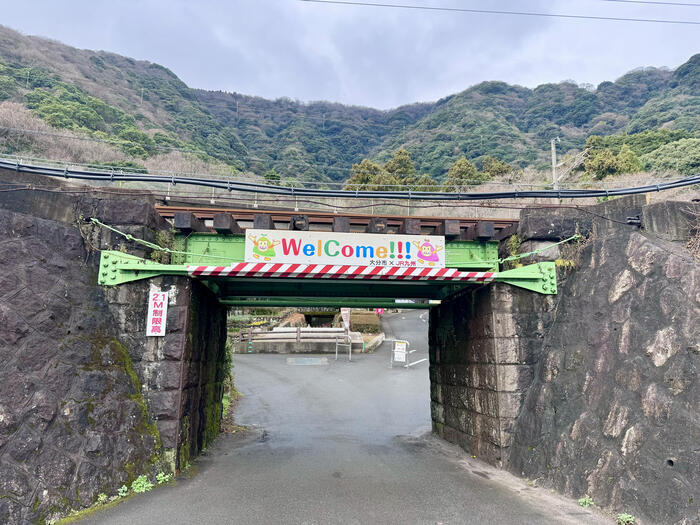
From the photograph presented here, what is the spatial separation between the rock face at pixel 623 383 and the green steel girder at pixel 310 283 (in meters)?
0.66

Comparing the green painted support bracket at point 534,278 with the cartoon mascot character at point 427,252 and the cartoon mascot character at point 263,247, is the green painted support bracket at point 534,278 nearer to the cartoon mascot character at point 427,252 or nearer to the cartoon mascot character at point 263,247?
the cartoon mascot character at point 427,252

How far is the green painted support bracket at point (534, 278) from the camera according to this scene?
27.4ft

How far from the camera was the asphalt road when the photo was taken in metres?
5.87

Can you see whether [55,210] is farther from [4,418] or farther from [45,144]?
[45,144]

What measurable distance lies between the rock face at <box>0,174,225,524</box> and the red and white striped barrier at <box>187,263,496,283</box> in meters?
0.93

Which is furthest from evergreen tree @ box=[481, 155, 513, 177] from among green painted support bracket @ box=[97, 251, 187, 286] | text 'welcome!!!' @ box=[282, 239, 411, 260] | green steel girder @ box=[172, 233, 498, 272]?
green painted support bracket @ box=[97, 251, 187, 286]

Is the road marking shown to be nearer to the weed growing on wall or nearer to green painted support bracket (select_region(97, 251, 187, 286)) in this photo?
green painted support bracket (select_region(97, 251, 187, 286))

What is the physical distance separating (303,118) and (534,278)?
379ft

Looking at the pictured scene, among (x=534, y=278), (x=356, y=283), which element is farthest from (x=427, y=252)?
(x=356, y=283)

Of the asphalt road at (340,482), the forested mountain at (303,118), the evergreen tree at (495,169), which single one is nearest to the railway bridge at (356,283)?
the asphalt road at (340,482)

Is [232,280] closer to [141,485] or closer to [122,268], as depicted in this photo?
[122,268]

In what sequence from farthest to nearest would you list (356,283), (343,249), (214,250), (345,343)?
1. (345,343)
2. (356,283)
3. (214,250)
4. (343,249)

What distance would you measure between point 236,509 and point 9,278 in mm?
4617

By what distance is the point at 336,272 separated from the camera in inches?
316
